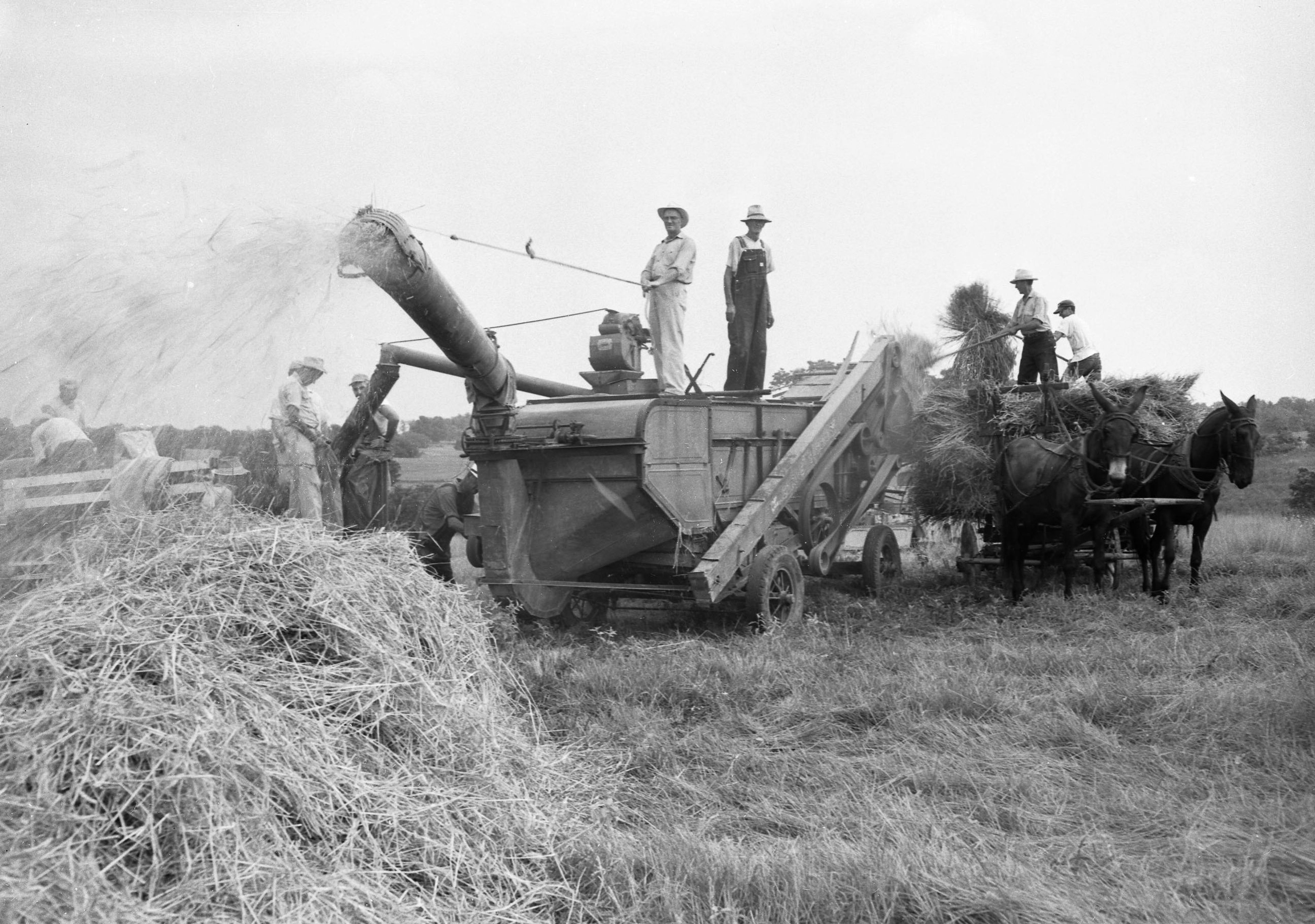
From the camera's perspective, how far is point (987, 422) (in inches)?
480

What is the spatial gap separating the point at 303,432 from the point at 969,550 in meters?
7.37

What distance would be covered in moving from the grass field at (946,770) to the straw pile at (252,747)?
48cm

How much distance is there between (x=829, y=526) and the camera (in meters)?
11.4

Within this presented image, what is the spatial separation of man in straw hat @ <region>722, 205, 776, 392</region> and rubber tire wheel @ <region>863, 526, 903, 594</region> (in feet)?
6.87

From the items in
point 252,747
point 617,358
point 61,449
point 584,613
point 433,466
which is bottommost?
point 584,613

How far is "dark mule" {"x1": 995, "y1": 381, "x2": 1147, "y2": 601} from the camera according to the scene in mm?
10719

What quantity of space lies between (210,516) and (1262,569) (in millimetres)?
11496

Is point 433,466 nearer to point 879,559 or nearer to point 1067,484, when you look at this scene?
point 879,559

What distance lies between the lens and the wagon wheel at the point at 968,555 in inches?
485

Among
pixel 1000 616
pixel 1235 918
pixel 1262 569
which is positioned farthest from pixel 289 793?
pixel 1262 569

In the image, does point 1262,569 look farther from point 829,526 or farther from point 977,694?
point 977,694

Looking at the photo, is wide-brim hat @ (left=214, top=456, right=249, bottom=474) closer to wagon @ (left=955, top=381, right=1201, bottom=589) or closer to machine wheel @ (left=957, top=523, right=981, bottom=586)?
wagon @ (left=955, top=381, right=1201, bottom=589)

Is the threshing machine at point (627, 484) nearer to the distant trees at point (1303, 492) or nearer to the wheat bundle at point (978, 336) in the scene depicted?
the wheat bundle at point (978, 336)

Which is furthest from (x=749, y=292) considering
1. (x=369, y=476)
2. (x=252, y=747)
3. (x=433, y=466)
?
(x=252, y=747)
